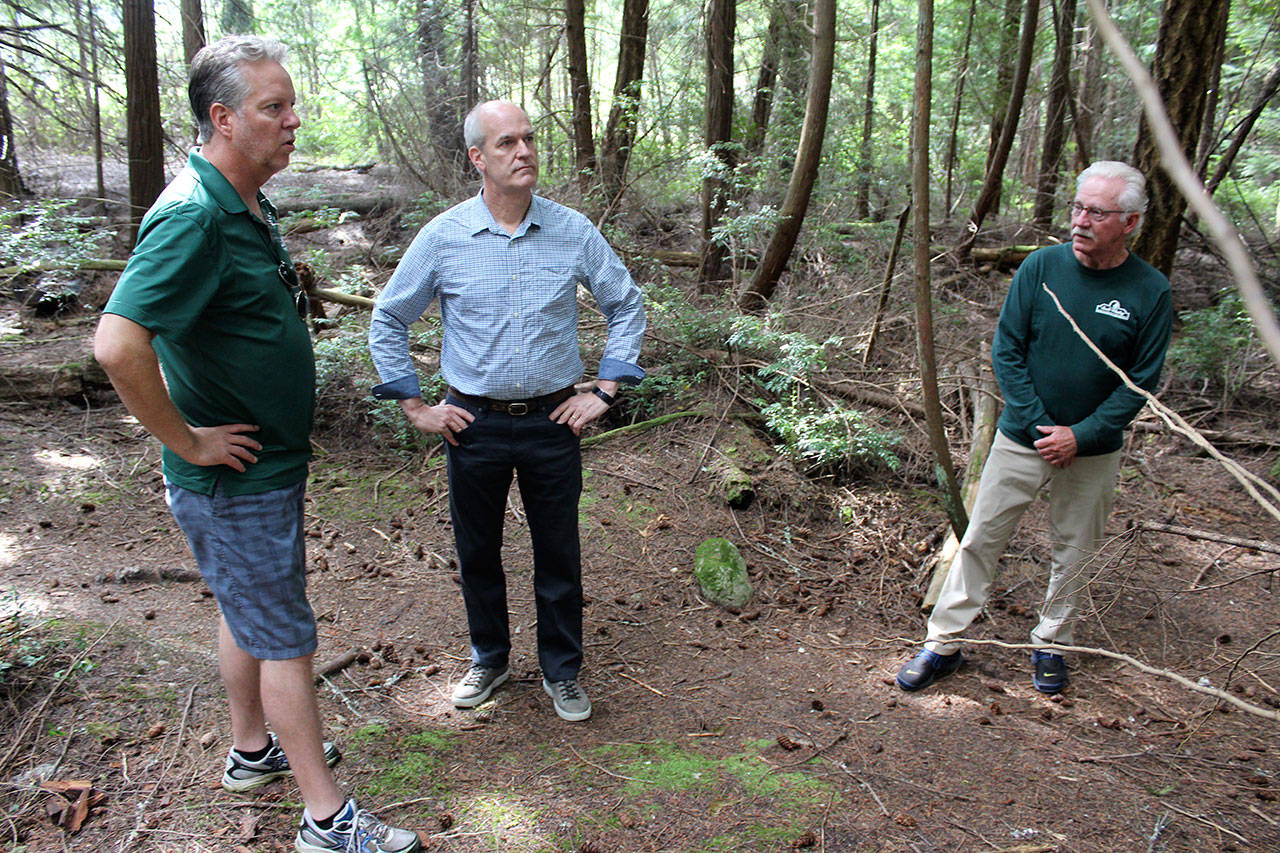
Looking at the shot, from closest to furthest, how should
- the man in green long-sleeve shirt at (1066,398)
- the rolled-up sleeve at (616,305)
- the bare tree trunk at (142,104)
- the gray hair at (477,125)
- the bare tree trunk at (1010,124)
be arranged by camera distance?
1. the gray hair at (477,125)
2. the rolled-up sleeve at (616,305)
3. the man in green long-sleeve shirt at (1066,398)
4. the bare tree trunk at (142,104)
5. the bare tree trunk at (1010,124)

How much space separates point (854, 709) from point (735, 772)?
0.79 m

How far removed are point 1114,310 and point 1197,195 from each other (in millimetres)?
3085

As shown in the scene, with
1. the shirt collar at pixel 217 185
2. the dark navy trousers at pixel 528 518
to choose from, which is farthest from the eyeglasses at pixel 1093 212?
the shirt collar at pixel 217 185

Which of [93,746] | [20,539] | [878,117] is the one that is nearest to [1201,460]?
[93,746]

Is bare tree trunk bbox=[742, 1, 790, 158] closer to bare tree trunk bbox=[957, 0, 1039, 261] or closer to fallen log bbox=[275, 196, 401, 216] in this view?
bare tree trunk bbox=[957, 0, 1039, 261]

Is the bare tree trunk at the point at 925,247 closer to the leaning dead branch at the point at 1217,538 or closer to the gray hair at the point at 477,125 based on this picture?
the leaning dead branch at the point at 1217,538

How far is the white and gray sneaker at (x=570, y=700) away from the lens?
333cm

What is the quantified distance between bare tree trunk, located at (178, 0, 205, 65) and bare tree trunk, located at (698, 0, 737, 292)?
669 centimetres

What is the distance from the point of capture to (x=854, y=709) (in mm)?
3514

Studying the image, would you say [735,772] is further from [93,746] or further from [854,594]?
[93,746]

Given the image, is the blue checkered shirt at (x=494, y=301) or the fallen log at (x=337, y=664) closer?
the blue checkered shirt at (x=494, y=301)

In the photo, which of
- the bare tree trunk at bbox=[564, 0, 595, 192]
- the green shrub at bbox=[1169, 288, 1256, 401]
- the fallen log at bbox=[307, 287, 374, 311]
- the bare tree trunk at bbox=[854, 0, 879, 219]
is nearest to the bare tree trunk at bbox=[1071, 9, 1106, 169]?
the bare tree trunk at bbox=[854, 0, 879, 219]

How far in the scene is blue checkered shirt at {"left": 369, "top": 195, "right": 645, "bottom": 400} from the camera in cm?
301

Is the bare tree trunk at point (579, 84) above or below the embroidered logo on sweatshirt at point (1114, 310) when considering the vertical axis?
above
